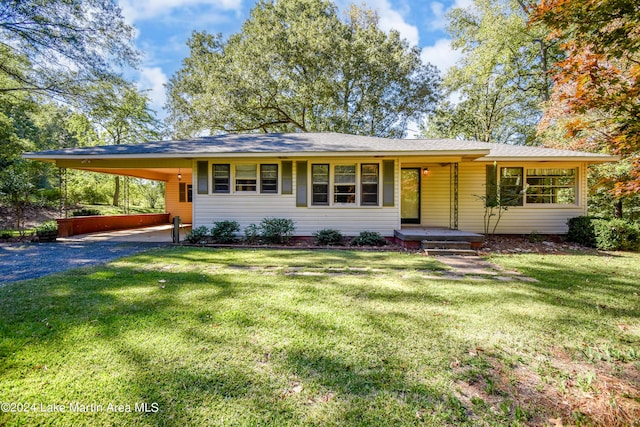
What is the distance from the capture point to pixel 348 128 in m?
18.7

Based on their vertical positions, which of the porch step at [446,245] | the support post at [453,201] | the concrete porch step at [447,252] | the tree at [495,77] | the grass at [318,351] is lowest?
the grass at [318,351]

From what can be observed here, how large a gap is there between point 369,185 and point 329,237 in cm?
212

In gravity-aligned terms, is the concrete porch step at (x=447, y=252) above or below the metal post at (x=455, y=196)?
below

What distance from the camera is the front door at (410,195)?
10.5 metres

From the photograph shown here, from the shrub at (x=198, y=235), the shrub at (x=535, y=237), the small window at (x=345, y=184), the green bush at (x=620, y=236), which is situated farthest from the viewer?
the shrub at (x=535, y=237)

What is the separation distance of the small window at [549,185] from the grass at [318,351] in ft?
21.6

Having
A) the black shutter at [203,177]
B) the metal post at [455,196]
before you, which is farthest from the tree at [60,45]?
the metal post at [455,196]

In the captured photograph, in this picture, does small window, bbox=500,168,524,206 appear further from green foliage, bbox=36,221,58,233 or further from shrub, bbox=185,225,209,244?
green foliage, bbox=36,221,58,233

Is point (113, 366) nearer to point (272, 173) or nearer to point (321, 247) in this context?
point (321, 247)

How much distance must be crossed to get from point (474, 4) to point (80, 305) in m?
24.7

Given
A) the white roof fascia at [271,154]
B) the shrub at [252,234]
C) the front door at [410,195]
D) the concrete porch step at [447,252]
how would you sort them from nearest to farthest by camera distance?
the concrete porch step at [447,252] → the white roof fascia at [271,154] → the shrub at [252,234] → the front door at [410,195]

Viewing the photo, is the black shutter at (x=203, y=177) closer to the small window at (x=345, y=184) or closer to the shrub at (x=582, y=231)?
the small window at (x=345, y=184)

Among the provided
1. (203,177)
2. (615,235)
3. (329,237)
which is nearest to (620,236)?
(615,235)

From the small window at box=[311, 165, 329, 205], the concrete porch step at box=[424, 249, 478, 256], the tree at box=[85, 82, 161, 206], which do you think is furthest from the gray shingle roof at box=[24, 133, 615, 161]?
the tree at box=[85, 82, 161, 206]
